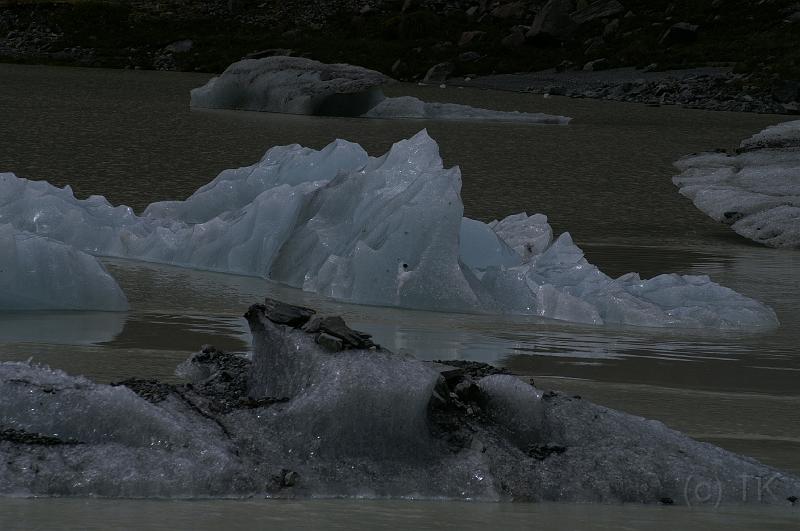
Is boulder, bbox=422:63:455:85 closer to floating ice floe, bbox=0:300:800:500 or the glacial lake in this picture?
the glacial lake

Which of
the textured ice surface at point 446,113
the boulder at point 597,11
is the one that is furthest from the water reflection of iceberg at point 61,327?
the boulder at point 597,11

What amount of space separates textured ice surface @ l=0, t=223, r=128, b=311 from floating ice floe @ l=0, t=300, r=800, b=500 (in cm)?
256

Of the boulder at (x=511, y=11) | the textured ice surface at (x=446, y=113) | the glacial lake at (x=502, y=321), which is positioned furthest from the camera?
the boulder at (x=511, y=11)

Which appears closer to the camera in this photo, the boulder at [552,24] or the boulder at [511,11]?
the boulder at [552,24]

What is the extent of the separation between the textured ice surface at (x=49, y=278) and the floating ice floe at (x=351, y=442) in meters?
2.56

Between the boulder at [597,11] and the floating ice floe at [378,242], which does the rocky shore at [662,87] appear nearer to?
the boulder at [597,11]

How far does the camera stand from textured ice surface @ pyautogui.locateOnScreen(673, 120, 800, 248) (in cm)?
1084

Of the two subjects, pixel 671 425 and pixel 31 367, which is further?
pixel 671 425

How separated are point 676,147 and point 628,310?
13596 mm

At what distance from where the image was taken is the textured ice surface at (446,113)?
24297mm

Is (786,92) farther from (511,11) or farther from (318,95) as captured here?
(511,11)

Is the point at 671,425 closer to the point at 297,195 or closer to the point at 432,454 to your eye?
the point at 432,454

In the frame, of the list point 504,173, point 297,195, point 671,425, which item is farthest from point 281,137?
point 671,425

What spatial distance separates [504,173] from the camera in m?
14.7
